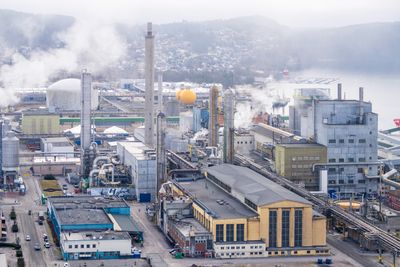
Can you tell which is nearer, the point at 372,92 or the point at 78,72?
the point at 78,72

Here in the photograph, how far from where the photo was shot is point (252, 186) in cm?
2906

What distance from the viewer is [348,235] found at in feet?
93.9

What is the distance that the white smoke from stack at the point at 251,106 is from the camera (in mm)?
50344

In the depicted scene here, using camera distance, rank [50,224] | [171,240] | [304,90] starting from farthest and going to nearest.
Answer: [304,90], [50,224], [171,240]

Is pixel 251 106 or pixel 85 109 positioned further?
pixel 251 106

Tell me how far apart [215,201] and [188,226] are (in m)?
1.68

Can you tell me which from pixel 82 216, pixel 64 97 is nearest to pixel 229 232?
pixel 82 216

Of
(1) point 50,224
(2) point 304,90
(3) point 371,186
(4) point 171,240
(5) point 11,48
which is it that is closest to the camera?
(4) point 171,240

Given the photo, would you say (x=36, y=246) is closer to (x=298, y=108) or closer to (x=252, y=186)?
(x=252, y=186)

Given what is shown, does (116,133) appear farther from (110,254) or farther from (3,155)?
(110,254)

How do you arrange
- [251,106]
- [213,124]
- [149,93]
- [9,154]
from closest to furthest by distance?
[9,154], [213,124], [149,93], [251,106]

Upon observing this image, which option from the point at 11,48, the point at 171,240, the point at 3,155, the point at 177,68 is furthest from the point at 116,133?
the point at 177,68

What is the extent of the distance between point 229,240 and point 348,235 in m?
4.25

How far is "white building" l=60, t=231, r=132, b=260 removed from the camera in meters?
25.5
